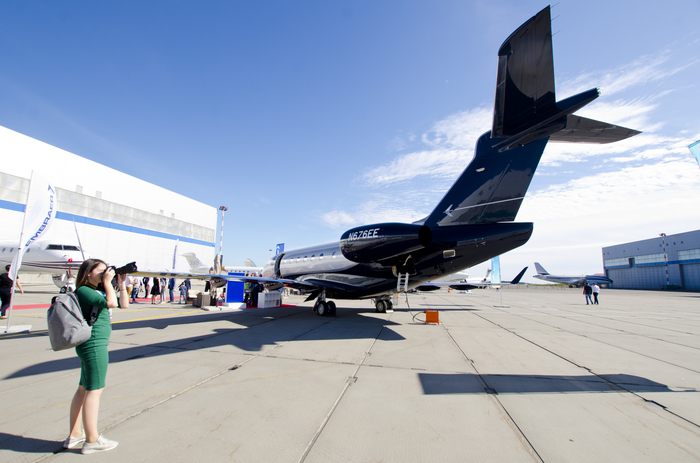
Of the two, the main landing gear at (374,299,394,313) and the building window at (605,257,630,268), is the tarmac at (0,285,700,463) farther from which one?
the building window at (605,257,630,268)

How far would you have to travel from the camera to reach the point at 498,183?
753cm

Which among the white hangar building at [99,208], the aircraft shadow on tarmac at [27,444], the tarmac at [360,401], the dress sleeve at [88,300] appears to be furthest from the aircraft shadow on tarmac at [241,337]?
the white hangar building at [99,208]

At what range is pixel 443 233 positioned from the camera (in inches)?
300

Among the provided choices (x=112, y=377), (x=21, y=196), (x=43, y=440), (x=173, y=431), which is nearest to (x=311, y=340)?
(x=112, y=377)

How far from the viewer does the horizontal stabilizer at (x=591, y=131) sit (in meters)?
6.06

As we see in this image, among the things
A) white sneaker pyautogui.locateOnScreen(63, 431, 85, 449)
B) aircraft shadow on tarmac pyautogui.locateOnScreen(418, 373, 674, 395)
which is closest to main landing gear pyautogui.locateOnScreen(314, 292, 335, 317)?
aircraft shadow on tarmac pyautogui.locateOnScreen(418, 373, 674, 395)

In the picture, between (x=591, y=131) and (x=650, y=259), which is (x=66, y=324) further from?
(x=650, y=259)

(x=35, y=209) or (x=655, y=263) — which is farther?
(x=655, y=263)

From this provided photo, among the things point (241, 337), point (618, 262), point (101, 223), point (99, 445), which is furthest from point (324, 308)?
point (618, 262)

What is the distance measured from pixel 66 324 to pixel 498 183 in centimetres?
829

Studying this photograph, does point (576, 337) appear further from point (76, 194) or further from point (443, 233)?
point (76, 194)

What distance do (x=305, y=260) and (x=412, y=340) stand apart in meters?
8.23

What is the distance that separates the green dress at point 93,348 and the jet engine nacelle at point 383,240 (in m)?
5.76

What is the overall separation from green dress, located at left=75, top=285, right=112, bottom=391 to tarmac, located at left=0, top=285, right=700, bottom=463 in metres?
0.65
